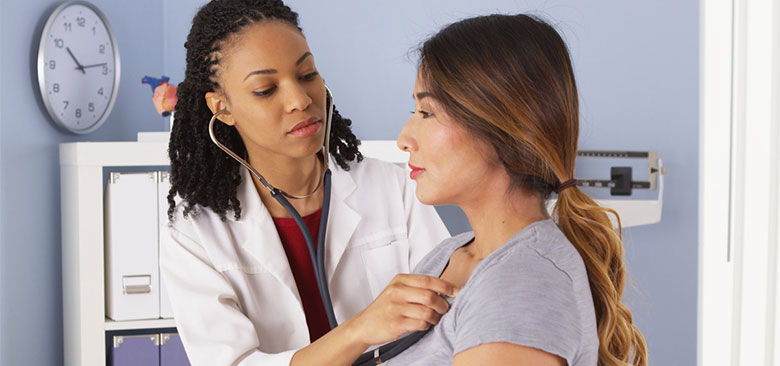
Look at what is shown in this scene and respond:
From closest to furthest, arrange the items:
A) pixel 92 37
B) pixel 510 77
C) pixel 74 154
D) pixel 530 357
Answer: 1. pixel 530 357
2. pixel 510 77
3. pixel 74 154
4. pixel 92 37

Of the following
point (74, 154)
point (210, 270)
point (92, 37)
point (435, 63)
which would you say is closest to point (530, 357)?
point (435, 63)

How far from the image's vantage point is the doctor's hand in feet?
2.72

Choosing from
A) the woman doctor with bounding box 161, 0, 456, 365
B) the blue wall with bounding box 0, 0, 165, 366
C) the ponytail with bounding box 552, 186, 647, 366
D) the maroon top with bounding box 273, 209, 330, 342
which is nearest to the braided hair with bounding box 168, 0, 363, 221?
the woman doctor with bounding box 161, 0, 456, 365

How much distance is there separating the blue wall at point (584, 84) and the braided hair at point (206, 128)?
92 cm

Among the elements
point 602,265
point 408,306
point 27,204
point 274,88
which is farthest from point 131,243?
point 602,265

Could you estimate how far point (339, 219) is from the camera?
53.6 inches

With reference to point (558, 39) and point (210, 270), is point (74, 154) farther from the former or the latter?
point (558, 39)

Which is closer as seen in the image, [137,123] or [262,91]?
[262,91]

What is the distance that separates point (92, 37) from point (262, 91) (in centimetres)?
127

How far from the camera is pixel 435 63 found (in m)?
0.86

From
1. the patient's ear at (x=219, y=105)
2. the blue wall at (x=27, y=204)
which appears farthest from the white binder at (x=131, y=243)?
the patient's ear at (x=219, y=105)

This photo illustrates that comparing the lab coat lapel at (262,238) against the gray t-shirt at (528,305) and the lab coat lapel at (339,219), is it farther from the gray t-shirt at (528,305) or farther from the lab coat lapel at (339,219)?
the gray t-shirt at (528,305)

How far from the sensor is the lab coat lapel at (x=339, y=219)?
1.32 meters

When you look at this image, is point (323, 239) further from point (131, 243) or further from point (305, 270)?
point (131, 243)
